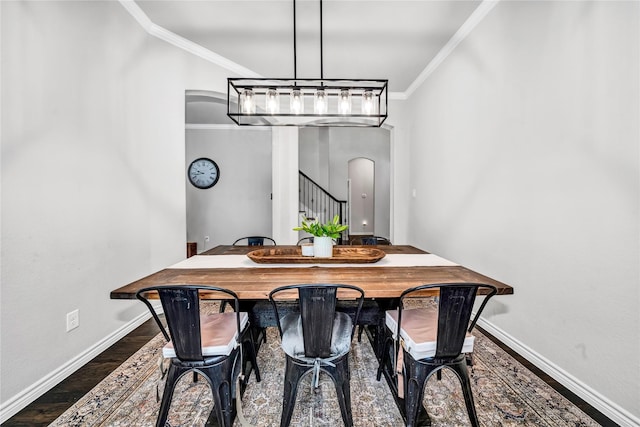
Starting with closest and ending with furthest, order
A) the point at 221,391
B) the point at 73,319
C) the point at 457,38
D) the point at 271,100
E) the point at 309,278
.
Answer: the point at 221,391 < the point at 309,278 < the point at 73,319 < the point at 271,100 < the point at 457,38

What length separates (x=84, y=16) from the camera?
7.00ft

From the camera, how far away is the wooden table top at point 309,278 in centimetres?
147

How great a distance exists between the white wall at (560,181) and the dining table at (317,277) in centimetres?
56

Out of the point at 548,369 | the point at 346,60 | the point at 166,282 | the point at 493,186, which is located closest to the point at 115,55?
the point at 166,282

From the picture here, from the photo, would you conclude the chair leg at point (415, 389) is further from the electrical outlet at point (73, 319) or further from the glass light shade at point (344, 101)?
the electrical outlet at point (73, 319)

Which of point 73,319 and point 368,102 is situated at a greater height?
point 368,102

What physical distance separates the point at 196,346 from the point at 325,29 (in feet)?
9.43

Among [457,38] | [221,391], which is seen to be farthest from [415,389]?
[457,38]

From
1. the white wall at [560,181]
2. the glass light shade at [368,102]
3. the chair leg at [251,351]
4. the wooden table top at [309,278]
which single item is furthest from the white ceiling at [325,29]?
the chair leg at [251,351]

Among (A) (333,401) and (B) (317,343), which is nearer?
(B) (317,343)

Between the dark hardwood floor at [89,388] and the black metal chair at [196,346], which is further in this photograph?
the dark hardwood floor at [89,388]

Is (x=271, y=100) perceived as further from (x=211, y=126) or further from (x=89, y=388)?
(x=211, y=126)

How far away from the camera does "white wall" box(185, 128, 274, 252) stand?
19.7 feet

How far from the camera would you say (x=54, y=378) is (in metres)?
1.84
